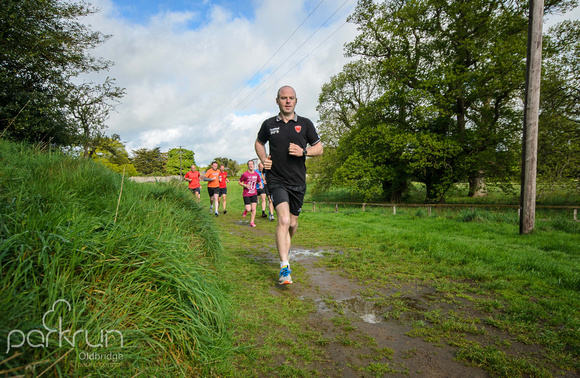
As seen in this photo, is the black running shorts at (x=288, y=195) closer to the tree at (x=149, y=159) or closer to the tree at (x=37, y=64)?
the tree at (x=37, y=64)

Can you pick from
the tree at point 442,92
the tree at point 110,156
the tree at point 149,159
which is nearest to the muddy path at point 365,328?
the tree at point 110,156

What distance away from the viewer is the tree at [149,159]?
306ft

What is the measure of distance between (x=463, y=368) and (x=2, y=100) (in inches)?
518

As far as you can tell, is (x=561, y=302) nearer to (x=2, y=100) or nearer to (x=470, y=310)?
(x=470, y=310)

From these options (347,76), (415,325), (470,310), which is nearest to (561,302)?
(470,310)

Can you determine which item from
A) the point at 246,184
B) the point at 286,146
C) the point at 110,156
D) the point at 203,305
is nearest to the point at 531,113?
the point at 286,146

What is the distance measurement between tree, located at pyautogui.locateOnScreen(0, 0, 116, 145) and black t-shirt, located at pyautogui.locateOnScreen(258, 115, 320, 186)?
805cm

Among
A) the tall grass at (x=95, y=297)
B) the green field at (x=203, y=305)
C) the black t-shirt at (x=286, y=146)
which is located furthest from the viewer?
the black t-shirt at (x=286, y=146)

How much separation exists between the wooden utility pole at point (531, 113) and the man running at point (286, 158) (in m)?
6.70

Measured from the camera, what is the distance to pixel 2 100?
29.4 feet

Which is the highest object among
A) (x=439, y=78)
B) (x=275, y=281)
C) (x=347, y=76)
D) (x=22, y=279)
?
(x=347, y=76)

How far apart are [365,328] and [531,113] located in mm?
8100

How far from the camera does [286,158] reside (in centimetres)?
407

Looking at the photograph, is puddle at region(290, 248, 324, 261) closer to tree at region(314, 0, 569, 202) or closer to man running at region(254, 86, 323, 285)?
man running at region(254, 86, 323, 285)
